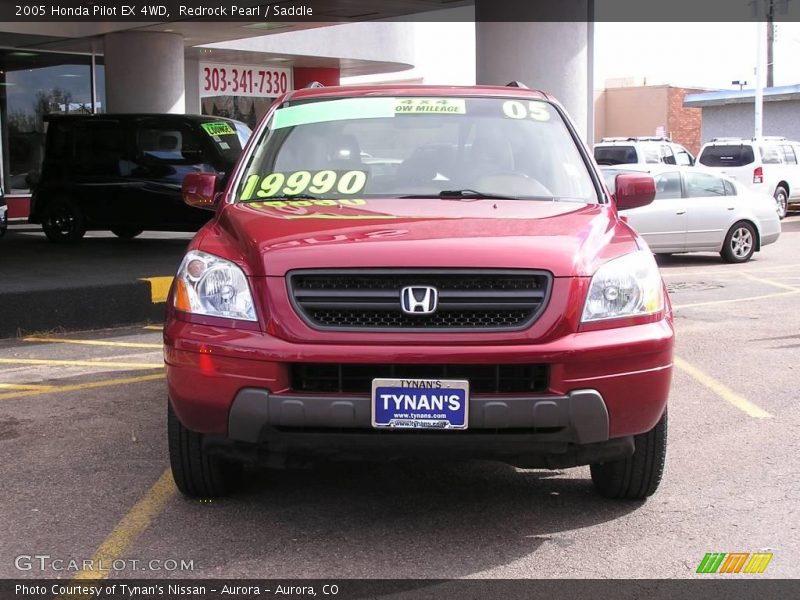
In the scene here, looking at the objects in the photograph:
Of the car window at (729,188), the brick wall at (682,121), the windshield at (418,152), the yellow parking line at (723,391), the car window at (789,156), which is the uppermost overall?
the brick wall at (682,121)

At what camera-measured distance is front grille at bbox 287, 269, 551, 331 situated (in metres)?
4.00

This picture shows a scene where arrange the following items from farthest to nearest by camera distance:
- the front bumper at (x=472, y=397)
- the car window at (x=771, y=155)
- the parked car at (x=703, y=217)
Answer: the car window at (x=771, y=155) → the parked car at (x=703, y=217) → the front bumper at (x=472, y=397)

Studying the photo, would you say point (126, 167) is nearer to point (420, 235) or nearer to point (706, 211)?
point (706, 211)

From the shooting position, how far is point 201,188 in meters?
5.58

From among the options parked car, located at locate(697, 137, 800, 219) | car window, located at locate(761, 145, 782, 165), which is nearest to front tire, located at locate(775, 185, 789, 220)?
parked car, located at locate(697, 137, 800, 219)

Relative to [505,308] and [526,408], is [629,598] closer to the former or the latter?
[526,408]

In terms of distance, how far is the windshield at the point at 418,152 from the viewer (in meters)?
5.08

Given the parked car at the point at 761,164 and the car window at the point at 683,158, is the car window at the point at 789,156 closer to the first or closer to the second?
the parked car at the point at 761,164

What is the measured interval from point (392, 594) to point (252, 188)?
2.22 m

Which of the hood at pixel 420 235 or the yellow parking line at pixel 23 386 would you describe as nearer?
the hood at pixel 420 235

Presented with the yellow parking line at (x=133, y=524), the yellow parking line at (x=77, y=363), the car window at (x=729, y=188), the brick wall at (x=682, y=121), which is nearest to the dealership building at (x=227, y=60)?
the car window at (x=729, y=188)

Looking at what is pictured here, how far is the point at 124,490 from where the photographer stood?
16.0 feet

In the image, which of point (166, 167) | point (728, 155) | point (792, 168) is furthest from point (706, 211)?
point (792, 168)

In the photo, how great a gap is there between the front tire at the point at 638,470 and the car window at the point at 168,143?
11758mm
